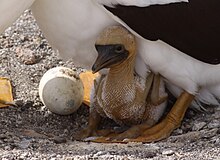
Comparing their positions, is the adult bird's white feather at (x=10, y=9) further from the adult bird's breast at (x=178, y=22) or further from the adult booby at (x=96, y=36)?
the adult bird's breast at (x=178, y=22)

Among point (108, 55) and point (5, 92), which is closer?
point (108, 55)

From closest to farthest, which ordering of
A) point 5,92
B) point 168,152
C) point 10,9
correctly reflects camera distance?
point 168,152
point 10,9
point 5,92

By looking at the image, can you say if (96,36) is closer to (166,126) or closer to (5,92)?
(166,126)

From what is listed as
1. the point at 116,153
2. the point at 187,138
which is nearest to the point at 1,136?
the point at 116,153

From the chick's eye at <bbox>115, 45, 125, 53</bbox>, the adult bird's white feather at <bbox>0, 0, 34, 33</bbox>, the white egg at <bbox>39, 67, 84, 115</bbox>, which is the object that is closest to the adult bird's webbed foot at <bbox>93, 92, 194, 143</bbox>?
the white egg at <bbox>39, 67, 84, 115</bbox>

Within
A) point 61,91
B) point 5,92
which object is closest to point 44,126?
point 61,91

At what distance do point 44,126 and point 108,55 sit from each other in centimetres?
65

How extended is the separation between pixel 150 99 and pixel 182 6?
0.67 metres

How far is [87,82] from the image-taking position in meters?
5.74

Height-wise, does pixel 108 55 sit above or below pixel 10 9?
below

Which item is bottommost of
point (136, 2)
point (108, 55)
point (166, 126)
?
point (166, 126)

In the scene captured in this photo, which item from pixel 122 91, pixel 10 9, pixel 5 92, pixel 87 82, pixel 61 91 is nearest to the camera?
pixel 10 9

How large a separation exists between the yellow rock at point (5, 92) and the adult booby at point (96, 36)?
19.6 inches

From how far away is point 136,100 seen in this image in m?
5.14
